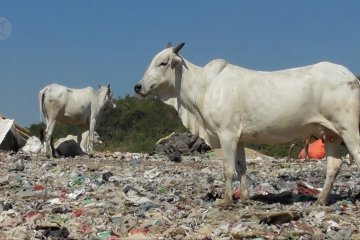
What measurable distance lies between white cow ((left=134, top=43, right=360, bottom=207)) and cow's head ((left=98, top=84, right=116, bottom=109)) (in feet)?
36.3

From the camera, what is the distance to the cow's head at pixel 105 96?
64.1 feet

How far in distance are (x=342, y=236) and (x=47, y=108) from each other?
12836 millimetres

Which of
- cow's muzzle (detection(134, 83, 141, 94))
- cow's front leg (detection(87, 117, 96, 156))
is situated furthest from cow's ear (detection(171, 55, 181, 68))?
cow's front leg (detection(87, 117, 96, 156))

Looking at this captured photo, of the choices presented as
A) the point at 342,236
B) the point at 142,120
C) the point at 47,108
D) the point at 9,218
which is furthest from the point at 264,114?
the point at 142,120

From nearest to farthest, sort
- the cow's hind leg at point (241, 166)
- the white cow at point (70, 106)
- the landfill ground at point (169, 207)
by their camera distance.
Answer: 1. the landfill ground at point (169, 207)
2. the cow's hind leg at point (241, 166)
3. the white cow at point (70, 106)

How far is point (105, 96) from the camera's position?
775 inches

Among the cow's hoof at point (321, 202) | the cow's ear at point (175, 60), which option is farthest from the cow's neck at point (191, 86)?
the cow's hoof at point (321, 202)

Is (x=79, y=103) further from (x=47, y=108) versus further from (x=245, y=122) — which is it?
(x=245, y=122)

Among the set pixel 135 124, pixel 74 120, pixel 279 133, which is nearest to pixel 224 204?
pixel 279 133

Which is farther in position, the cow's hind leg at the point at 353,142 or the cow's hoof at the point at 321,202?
the cow's hoof at the point at 321,202

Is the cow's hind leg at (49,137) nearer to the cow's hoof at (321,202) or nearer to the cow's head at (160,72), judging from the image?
the cow's head at (160,72)

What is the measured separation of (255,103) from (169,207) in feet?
5.06

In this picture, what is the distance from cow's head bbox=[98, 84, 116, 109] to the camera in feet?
64.1

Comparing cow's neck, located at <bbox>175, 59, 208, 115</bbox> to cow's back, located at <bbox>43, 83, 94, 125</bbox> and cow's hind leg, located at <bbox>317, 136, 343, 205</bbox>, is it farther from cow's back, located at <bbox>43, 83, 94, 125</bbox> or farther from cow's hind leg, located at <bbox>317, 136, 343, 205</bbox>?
cow's back, located at <bbox>43, 83, 94, 125</bbox>
